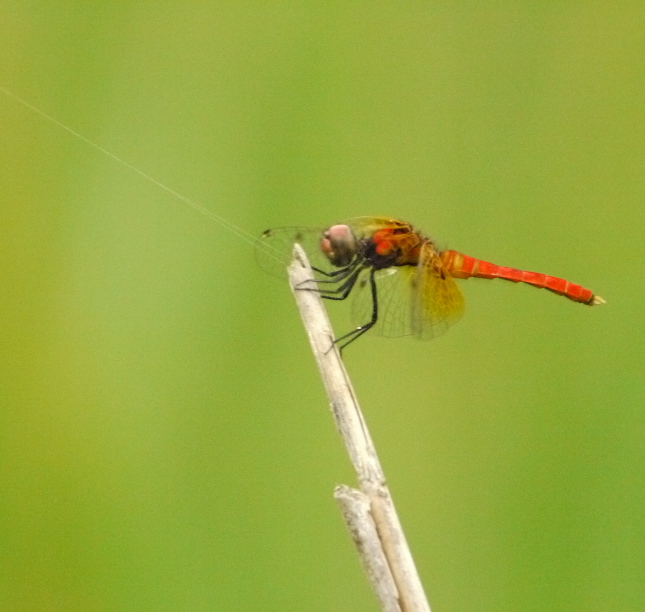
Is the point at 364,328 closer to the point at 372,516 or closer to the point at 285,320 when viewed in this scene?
the point at 285,320

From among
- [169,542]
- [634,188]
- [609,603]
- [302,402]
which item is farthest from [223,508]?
[634,188]

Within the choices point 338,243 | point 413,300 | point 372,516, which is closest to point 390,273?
point 413,300

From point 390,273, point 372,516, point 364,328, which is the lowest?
point 372,516

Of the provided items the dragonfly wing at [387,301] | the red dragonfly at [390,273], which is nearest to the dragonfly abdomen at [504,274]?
the red dragonfly at [390,273]

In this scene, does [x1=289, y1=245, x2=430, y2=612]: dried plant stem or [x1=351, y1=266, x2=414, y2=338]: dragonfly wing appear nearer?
[x1=289, y1=245, x2=430, y2=612]: dried plant stem

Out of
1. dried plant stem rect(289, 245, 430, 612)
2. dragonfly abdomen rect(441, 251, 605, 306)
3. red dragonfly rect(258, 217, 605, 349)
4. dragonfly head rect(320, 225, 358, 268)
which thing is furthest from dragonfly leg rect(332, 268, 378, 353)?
dried plant stem rect(289, 245, 430, 612)

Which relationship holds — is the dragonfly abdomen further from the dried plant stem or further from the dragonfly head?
the dried plant stem

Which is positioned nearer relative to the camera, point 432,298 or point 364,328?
point 364,328
